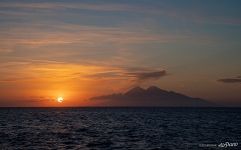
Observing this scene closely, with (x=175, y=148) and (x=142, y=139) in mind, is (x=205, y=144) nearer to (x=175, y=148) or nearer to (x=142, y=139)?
(x=175, y=148)

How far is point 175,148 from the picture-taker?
4319 cm

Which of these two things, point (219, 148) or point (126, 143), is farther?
point (126, 143)

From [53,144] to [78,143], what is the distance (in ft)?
10.4

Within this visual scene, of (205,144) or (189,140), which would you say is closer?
(205,144)

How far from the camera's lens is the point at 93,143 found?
158 ft

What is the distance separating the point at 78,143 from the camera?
48062 millimetres

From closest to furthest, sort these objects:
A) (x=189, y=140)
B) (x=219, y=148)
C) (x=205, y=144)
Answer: (x=219, y=148), (x=205, y=144), (x=189, y=140)

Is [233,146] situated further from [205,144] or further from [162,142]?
[162,142]

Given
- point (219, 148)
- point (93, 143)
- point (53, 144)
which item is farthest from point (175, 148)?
point (53, 144)

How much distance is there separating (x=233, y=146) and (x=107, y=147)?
14.4 m

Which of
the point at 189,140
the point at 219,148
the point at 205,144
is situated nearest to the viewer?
the point at 219,148

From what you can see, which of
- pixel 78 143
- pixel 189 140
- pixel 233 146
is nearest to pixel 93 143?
pixel 78 143

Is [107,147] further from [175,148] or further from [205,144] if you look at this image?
[205,144]

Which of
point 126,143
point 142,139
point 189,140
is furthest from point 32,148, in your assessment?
point 189,140
